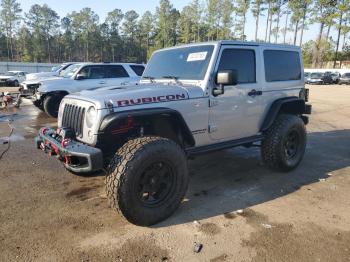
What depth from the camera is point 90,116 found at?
3643mm

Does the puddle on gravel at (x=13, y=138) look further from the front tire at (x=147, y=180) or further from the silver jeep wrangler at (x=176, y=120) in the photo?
the front tire at (x=147, y=180)

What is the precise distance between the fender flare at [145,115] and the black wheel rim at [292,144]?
7.02 ft

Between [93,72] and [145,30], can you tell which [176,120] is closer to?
[93,72]

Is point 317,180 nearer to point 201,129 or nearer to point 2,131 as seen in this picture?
point 201,129

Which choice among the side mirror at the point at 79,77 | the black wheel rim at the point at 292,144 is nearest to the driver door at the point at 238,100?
the black wheel rim at the point at 292,144

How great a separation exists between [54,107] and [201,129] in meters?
7.75

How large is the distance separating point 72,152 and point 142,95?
988 millimetres

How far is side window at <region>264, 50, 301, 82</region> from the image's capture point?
516 cm

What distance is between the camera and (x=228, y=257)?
3100 mm

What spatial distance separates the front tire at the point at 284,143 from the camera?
17.0 feet

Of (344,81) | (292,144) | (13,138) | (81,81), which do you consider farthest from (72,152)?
(344,81)

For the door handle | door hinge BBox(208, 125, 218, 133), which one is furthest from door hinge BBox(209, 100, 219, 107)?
the door handle

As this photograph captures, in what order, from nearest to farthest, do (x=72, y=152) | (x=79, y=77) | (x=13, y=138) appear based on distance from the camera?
(x=72, y=152) → (x=13, y=138) → (x=79, y=77)

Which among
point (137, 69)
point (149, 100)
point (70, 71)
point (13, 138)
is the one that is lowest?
point (13, 138)
